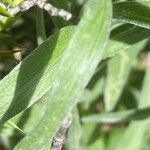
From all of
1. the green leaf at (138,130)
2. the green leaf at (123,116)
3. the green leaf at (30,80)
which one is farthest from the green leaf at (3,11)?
the green leaf at (138,130)

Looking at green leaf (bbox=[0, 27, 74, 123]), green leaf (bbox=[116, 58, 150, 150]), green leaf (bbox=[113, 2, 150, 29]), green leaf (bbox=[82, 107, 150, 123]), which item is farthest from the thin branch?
green leaf (bbox=[116, 58, 150, 150])

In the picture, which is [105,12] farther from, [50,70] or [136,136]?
[136,136]

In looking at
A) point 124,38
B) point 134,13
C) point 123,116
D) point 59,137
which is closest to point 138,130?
point 123,116

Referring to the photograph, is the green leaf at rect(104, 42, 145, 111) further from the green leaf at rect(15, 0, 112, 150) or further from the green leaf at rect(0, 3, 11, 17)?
the green leaf at rect(15, 0, 112, 150)

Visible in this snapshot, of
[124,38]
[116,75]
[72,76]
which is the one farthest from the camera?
[116,75]

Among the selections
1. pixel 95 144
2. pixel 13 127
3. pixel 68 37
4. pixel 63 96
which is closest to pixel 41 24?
pixel 68 37

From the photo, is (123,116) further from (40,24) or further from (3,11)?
(3,11)

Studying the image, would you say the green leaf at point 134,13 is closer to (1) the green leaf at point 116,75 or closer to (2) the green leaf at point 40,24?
(2) the green leaf at point 40,24
